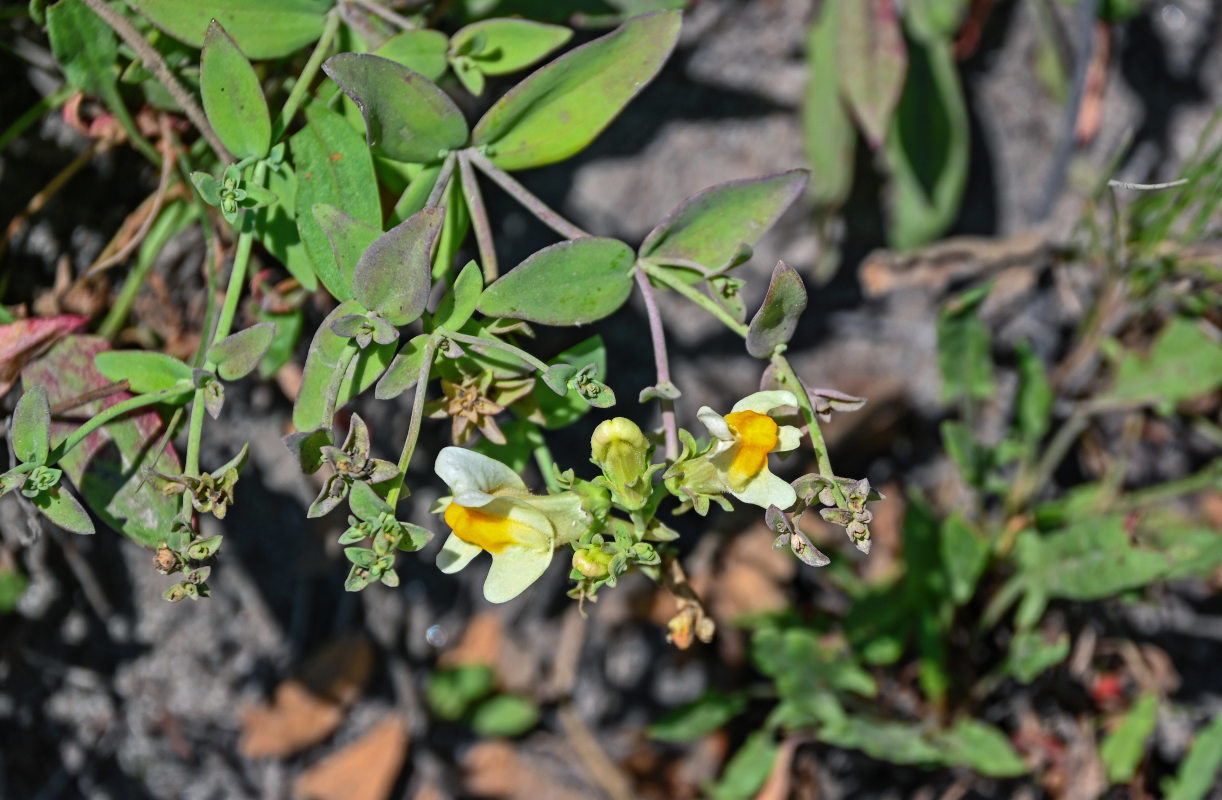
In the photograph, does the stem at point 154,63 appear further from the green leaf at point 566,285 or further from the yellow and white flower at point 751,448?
the yellow and white flower at point 751,448

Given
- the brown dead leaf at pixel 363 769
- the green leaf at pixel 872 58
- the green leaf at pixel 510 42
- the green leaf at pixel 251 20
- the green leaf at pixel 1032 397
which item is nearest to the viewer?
the green leaf at pixel 251 20

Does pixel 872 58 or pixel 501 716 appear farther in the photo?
pixel 501 716

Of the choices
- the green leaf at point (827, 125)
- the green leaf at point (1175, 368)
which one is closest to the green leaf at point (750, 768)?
the green leaf at point (1175, 368)

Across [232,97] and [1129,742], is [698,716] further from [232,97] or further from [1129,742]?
[232,97]

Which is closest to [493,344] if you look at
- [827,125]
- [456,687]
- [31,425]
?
[31,425]

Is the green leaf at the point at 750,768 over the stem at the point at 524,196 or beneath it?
beneath

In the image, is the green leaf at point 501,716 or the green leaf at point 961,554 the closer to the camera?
the green leaf at point 961,554

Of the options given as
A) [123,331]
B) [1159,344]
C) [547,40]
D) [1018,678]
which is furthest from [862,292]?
[123,331]

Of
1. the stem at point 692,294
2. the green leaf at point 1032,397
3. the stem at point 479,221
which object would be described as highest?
the stem at point 479,221
